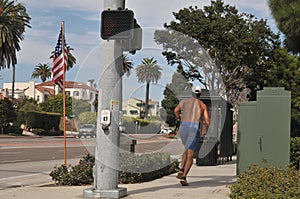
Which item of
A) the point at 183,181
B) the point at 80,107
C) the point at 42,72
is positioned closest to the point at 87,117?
the point at 80,107

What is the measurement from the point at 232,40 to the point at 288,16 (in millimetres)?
6433

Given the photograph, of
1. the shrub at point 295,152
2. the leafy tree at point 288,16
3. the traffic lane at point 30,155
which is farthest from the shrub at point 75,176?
the leafy tree at point 288,16

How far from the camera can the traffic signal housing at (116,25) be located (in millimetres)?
8414

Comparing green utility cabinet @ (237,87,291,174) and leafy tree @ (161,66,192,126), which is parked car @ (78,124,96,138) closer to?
leafy tree @ (161,66,192,126)

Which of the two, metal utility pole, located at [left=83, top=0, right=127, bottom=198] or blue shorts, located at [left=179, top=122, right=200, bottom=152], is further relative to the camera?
blue shorts, located at [left=179, top=122, right=200, bottom=152]

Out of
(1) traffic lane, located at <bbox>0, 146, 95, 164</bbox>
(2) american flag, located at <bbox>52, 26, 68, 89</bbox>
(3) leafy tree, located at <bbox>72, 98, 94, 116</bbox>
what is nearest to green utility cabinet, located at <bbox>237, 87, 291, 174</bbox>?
(3) leafy tree, located at <bbox>72, 98, 94, 116</bbox>

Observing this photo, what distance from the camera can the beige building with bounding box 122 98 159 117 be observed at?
938 cm

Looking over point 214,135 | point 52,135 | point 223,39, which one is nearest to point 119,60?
point 214,135

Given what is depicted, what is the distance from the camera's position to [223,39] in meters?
29.6

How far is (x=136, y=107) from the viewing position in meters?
9.75

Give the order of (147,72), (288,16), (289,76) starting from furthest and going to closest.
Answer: (289,76), (288,16), (147,72)

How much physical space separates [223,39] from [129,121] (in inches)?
825

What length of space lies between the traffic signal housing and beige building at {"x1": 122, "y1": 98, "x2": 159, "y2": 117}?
4.21ft

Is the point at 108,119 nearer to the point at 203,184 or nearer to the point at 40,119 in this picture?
the point at 203,184
